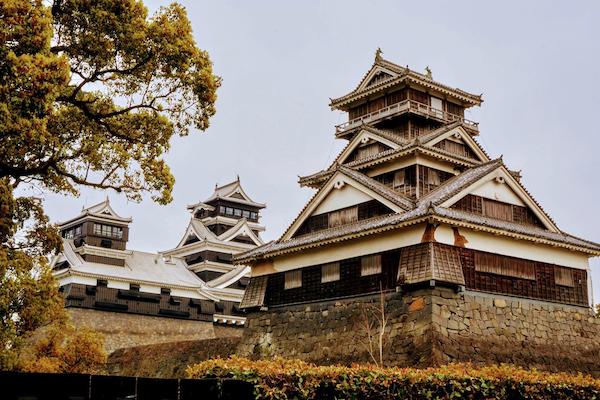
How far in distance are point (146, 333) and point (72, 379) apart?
39.0m

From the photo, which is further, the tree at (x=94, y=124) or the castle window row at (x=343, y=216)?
the castle window row at (x=343, y=216)

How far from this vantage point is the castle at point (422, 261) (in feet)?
78.3

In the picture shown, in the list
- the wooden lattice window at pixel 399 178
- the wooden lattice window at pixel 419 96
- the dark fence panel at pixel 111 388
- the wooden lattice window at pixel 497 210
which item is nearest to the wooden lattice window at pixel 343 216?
the wooden lattice window at pixel 399 178

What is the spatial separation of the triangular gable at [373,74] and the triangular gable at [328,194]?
713 centimetres

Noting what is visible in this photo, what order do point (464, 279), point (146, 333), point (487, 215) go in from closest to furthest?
point (464, 279)
point (487, 215)
point (146, 333)

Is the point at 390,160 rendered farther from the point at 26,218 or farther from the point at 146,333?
the point at 146,333

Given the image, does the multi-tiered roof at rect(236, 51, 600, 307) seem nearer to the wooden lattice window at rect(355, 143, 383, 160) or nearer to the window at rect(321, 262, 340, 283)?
the wooden lattice window at rect(355, 143, 383, 160)

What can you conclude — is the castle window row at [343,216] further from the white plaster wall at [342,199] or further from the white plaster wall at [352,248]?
the white plaster wall at [352,248]

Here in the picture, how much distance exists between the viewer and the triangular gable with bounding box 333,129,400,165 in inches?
1227

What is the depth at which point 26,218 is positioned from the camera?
57.8 feet

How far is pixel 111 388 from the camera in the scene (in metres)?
11.6

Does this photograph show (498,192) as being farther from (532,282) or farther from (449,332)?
(449,332)

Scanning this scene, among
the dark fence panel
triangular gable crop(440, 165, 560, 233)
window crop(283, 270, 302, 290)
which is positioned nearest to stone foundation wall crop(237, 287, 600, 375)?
window crop(283, 270, 302, 290)

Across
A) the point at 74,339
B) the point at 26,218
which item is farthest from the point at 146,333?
the point at 26,218
